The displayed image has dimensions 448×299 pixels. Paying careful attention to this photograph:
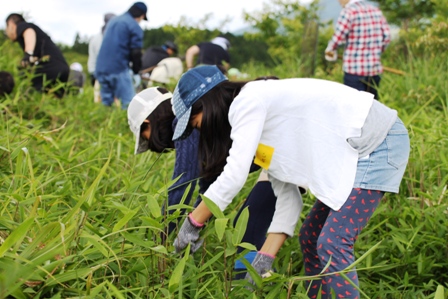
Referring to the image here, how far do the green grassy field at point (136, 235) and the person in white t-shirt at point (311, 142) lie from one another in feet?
0.37

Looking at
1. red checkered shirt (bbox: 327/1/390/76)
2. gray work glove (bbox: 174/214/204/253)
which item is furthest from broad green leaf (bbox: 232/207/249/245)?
red checkered shirt (bbox: 327/1/390/76)

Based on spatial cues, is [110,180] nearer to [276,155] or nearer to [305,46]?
[276,155]

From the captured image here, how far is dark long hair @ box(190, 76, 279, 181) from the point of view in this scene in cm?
194

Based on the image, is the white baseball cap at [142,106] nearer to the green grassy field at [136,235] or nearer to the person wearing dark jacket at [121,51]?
the green grassy field at [136,235]

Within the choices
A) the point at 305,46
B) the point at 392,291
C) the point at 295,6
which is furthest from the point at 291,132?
the point at 295,6

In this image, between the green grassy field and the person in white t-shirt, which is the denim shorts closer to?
the person in white t-shirt

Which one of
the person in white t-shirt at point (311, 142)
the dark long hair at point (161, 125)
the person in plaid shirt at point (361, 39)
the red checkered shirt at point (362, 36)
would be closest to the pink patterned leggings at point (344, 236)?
the person in white t-shirt at point (311, 142)

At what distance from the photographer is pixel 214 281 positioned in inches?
76.1

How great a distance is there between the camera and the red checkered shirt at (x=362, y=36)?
186 inches

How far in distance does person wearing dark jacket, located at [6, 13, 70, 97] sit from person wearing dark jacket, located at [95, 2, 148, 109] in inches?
18.8

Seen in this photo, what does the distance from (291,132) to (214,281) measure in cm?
55

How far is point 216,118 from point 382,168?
0.56 meters

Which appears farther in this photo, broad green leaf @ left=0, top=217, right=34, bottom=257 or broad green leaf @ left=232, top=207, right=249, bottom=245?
broad green leaf @ left=232, top=207, right=249, bottom=245

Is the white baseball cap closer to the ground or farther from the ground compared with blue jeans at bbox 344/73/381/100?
farther from the ground
